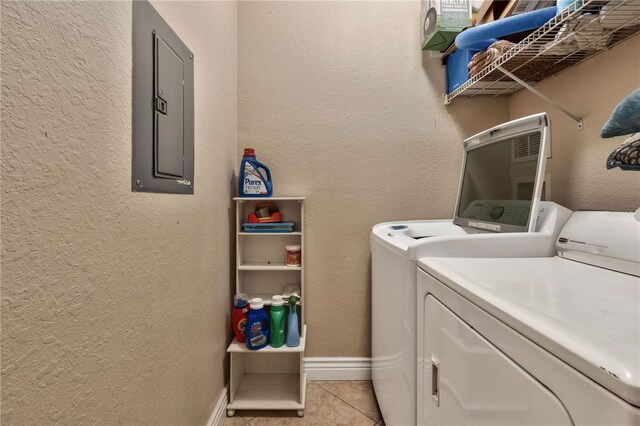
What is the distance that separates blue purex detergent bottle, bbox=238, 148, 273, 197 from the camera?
168 centimetres

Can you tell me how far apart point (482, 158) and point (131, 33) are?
156cm

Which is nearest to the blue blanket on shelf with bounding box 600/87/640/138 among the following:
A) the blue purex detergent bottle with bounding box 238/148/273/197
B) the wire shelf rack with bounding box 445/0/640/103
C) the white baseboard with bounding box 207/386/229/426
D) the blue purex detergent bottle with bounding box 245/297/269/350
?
the wire shelf rack with bounding box 445/0/640/103

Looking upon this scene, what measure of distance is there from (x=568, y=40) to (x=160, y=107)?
1531 mm

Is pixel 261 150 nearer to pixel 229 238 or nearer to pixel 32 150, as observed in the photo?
pixel 229 238

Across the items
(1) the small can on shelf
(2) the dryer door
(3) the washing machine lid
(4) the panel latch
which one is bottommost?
(2) the dryer door

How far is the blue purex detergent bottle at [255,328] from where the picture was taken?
1.55 meters

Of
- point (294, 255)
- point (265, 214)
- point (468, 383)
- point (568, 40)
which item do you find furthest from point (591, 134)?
point (265, 214)

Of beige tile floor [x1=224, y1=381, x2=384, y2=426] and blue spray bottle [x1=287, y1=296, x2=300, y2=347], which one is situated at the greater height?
blue spray bottle [x1=287, y1=296, x2=300, y2=347]

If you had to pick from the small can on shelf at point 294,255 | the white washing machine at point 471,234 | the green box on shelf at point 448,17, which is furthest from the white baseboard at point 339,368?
the green box on shelf at point 448,17

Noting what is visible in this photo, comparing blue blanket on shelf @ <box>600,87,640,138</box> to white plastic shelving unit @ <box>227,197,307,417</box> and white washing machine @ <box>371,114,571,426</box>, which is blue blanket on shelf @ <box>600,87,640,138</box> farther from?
white plastic shelving unit @ <box>227,197,307,417</box>

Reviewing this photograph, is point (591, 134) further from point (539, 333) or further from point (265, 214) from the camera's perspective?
point (265, 214)

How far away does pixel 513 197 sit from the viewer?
1227 mm

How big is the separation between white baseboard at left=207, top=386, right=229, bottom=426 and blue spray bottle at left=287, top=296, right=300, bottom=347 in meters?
0.45

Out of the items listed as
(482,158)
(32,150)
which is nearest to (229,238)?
(32,150)
